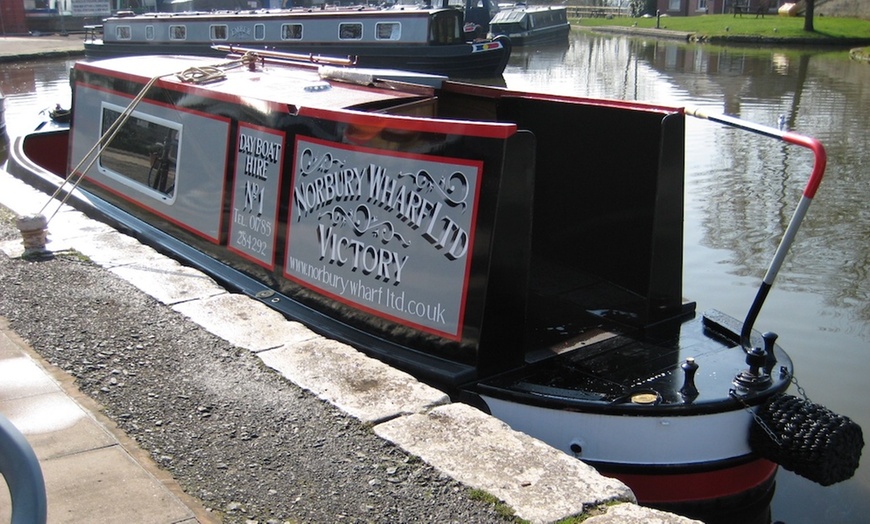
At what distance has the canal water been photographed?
627 cm

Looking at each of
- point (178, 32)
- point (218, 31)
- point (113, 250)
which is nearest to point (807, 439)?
point (113, 250)

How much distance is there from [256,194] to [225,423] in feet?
8.26

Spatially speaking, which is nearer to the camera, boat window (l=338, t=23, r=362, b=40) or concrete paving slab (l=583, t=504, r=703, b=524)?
concrete paving slab (l=583, t=504, r=703, b=524)

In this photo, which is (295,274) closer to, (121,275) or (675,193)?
(121,275)

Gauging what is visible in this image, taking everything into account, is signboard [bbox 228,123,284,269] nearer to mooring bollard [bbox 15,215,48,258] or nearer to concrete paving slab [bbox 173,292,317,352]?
concrete paving slab [bbox 173,292,317,352]

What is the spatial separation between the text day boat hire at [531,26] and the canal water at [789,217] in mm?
16008

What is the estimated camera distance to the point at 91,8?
44.7 metres

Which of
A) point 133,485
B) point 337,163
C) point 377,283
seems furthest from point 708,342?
point 133,485

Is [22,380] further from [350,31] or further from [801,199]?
[350,31]

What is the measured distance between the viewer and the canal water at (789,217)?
247 inches

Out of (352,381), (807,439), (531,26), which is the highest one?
(531,26)

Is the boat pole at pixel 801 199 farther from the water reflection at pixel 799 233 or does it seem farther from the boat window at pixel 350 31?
the boat window at pixel 350 31

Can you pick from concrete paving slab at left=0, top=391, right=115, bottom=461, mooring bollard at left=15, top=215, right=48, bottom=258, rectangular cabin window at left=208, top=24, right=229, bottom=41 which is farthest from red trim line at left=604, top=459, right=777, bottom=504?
rectangular cabin window at left=208, top=24, right=229, bottom=41

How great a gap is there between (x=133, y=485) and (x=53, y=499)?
26cm
